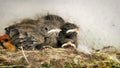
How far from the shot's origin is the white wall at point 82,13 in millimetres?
3984

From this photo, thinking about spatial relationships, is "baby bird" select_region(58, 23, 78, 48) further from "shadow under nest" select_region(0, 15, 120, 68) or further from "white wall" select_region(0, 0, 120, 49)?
"white wall" select_region(0, 0, 120, 49)

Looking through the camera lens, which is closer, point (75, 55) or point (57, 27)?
point (75, 55)

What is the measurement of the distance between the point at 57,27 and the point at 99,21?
411mm

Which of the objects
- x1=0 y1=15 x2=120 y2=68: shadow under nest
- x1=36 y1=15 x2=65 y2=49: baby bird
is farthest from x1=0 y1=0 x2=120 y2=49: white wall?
x1=36 y1=15 x2=65 y2=49: baby bird

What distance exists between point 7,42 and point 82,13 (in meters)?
0.75

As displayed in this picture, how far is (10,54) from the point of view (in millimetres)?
3391

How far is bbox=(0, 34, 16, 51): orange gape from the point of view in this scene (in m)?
3.60

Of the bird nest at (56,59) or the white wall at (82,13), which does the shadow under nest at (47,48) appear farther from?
the white wall at (82,13)

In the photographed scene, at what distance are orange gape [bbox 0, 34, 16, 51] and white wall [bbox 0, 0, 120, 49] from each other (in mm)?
248

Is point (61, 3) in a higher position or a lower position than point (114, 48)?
higher

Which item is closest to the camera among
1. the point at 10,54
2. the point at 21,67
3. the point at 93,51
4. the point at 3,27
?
the point at 21,67

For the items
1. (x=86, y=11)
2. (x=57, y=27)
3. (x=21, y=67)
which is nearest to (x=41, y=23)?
(x=57, y=27)

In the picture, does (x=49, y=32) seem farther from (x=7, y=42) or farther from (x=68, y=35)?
(x=7, y=42)

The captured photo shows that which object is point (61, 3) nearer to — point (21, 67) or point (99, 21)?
point (99, 21)
